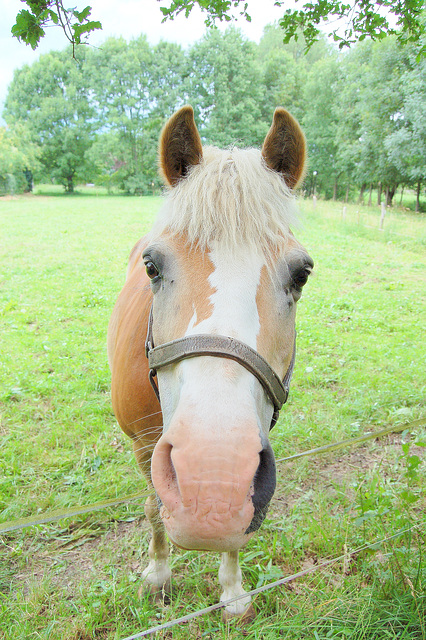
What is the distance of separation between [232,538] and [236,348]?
1.78 ft

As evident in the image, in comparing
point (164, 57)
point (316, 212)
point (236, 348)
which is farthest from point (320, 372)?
point (164, 57)

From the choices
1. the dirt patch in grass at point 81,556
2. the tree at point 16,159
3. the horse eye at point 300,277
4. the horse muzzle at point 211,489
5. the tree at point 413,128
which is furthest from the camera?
the tree at point 16,159

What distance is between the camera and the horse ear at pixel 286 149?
1692 mm

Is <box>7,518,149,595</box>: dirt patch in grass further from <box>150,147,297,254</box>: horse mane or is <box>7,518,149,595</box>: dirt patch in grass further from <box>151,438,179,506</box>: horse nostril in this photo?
<box>150,147,297,254</box>: horse mane

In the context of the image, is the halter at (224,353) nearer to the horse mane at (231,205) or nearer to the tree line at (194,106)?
the horse mane at (231,205)

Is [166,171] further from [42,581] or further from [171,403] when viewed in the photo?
[42,581]

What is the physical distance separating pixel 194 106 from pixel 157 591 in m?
38.3

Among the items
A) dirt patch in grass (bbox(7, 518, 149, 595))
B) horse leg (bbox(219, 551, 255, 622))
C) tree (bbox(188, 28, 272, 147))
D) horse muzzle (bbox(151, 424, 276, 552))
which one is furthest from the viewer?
tree (bbox(188, 28, 272, 147))

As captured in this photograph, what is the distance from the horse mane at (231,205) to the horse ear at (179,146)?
62 millimetres

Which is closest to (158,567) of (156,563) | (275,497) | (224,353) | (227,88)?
(156,563)

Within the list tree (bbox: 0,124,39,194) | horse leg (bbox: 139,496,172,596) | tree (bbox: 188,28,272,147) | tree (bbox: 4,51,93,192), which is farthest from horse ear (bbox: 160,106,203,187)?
tree (bbox: 4,51,93,192)

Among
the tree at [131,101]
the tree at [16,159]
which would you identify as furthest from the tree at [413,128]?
the tree at [16,159]

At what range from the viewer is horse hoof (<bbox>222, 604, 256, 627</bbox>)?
2.11 m

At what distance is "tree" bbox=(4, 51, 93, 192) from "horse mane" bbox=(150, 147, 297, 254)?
47.6 metres
